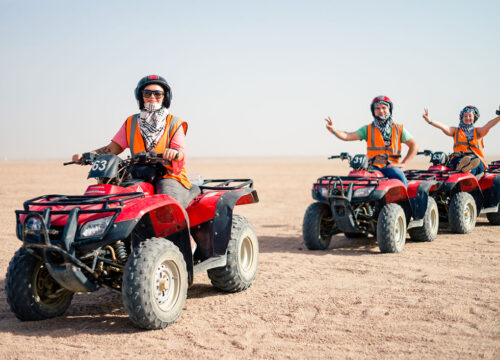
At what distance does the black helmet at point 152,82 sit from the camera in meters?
5.48

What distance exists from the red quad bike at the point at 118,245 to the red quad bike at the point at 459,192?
19.2 ft

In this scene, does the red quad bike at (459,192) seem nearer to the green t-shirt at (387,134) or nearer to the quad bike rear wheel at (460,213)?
the quad bike rear wheel at (460,213)

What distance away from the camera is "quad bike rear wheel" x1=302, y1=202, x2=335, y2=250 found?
8695 millimetres

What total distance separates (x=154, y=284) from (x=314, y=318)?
5.06ft

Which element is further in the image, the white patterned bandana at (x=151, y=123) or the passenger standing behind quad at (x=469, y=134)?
the passenger standing behind quad at (x=469, y=134)

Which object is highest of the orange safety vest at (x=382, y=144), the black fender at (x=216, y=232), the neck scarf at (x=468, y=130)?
the neck scarf at (x=468, y=130)

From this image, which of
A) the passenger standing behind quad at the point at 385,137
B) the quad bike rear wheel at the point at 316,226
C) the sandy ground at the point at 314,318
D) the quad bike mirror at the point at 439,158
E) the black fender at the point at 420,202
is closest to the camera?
the sandy ground at the point at 314,318

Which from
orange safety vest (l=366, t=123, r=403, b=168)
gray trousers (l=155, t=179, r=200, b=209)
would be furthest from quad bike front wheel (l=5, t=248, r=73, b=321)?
orange safety vest (l=366, t=123, r=403, b=168)

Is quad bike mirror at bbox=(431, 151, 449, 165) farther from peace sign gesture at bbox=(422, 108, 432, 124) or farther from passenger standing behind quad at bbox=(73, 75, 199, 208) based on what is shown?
passenger standing behind quad at bbox=(73, 75, 199, 208)

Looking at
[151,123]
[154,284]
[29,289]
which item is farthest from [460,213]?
[29,289]

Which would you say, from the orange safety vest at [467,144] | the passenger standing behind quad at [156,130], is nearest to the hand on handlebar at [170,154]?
the passenger standing behind quad at [156,130]

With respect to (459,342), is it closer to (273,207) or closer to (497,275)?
(497,275)

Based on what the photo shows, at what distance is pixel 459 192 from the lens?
1064 centimetres

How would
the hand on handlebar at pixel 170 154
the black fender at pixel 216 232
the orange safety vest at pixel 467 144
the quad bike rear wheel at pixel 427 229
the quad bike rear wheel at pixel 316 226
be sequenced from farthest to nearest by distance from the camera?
1. the orange safety vest at pixel 467 144
2. the quad bike rear wheel at pixel 427 229
3. the quad bike rear wheel at pixel 316 226
4. the black fender at pixel 216 232
5. the hand on handlebar at pixel 170 154
